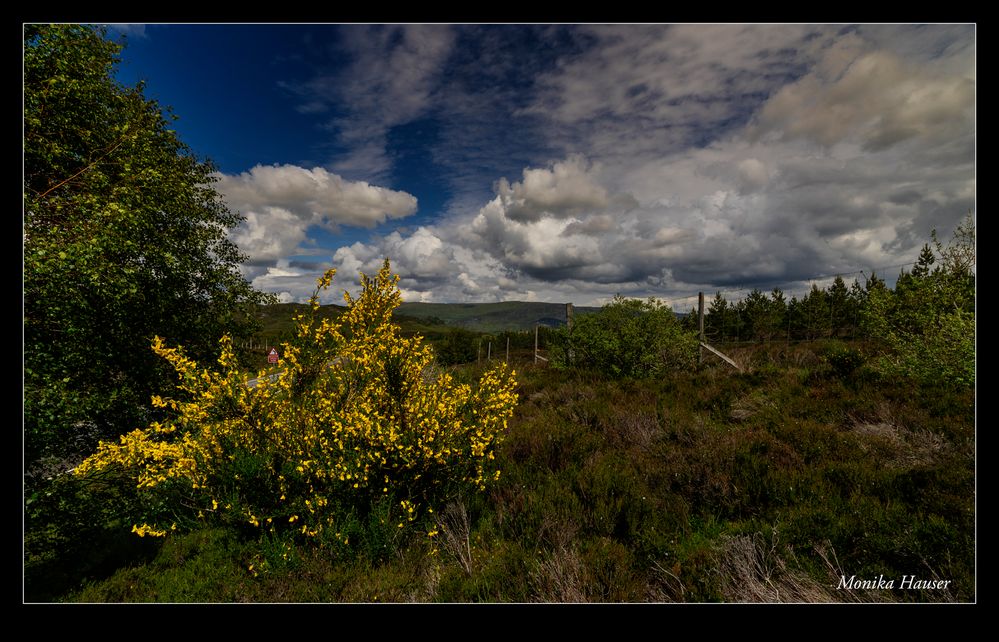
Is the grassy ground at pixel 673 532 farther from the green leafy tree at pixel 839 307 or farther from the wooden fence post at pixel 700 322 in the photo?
the green leafy tree at pixel 839 307

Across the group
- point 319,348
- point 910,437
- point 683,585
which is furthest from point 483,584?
point 910,437

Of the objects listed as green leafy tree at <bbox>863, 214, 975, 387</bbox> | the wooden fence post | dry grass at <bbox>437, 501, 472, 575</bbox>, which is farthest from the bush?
dry grass at <bbox>437, 501, 472, 575</bbox>

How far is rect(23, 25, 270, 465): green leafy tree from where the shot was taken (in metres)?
4.10

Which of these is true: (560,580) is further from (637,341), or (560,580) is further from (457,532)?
(637,341)

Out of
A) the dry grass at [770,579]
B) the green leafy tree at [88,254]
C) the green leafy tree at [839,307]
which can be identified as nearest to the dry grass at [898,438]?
the dry grass at [770,579]

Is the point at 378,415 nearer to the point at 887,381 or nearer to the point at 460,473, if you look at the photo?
the point at 460,473

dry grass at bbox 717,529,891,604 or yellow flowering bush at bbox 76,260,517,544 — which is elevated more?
yellow flowering bush at bbox 76,260,517,544

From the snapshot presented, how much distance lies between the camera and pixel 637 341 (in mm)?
12773

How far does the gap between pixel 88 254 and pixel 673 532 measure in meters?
7.43

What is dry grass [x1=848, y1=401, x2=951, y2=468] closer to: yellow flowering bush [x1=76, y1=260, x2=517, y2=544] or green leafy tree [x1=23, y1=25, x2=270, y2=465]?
yellow flowering bush [x1=76, y1=260, x2=517, y2=544]

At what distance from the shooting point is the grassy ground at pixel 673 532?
2988mm

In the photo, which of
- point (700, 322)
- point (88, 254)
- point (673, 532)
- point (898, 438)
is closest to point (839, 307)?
point (700, 322)

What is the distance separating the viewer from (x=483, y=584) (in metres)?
3.30

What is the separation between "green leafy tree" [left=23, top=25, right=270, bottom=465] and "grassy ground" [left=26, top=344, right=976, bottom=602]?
242cm
